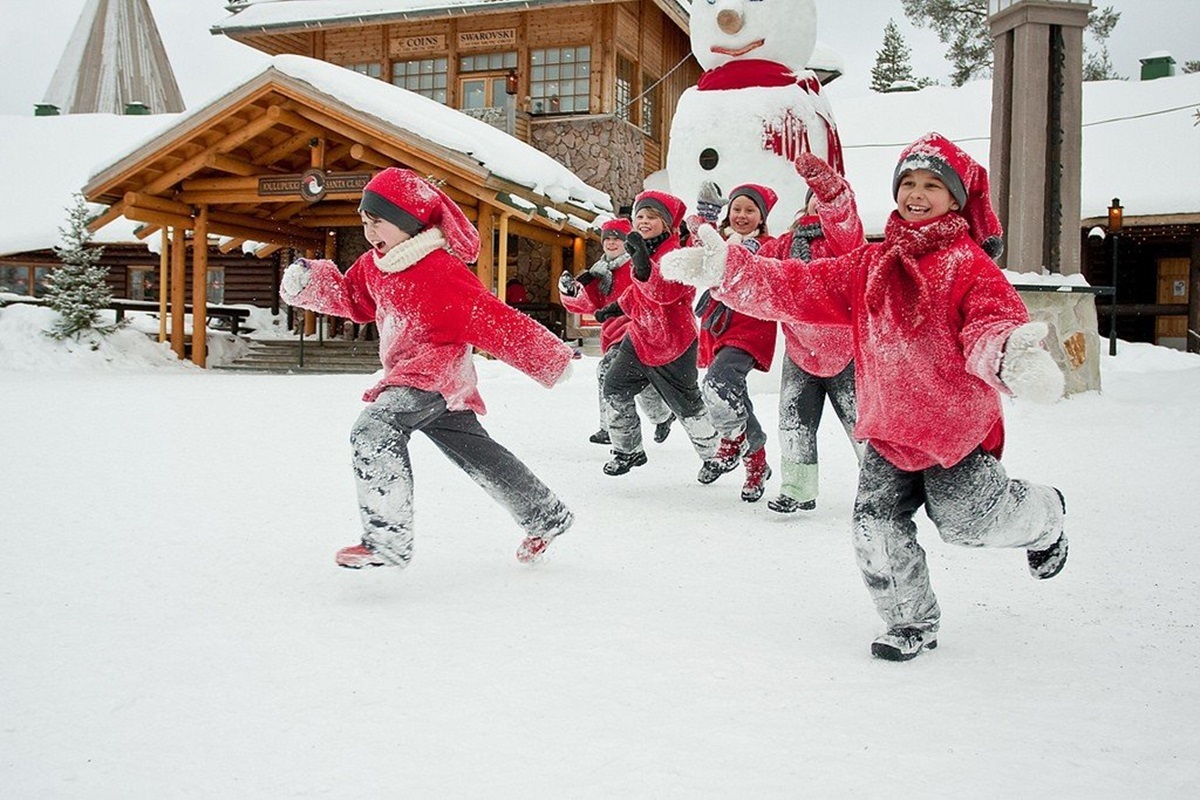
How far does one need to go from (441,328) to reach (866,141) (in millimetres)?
17798

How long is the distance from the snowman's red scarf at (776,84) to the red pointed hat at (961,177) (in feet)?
19.1

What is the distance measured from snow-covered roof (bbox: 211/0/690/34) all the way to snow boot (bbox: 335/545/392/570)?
1576 cm

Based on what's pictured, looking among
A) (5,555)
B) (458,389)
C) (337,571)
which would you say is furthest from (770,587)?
(5,555)

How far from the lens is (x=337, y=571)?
3377 millimetres

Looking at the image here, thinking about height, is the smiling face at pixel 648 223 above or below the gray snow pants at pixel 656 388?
above

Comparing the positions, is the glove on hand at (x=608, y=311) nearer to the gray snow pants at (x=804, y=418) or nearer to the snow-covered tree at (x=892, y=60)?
the gray snow pants at (x=804, y=418)

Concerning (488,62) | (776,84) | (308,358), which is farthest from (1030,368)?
(488,62)

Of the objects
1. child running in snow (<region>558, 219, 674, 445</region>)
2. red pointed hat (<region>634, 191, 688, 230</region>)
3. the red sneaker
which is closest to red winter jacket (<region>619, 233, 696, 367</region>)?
red pointed hat (<region>634, 191, 688, 230</region>)

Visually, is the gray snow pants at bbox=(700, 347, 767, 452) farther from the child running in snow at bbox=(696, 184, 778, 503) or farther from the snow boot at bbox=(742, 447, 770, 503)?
the snow boot at bbox=(742, 447, 770, 503)

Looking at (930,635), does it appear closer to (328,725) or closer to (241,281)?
(328,725)

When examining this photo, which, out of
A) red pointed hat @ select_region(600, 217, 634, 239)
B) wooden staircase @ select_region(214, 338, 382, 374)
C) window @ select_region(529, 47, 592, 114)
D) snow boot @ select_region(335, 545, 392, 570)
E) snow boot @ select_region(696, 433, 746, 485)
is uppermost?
window @ select_region(529, 47, 592, 114)

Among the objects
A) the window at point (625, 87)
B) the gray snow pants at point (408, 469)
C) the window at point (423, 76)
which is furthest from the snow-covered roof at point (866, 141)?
the gray snow pants at point (408, 469)

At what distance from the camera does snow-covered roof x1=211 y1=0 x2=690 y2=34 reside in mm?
17641

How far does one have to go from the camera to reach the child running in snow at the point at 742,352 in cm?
475
